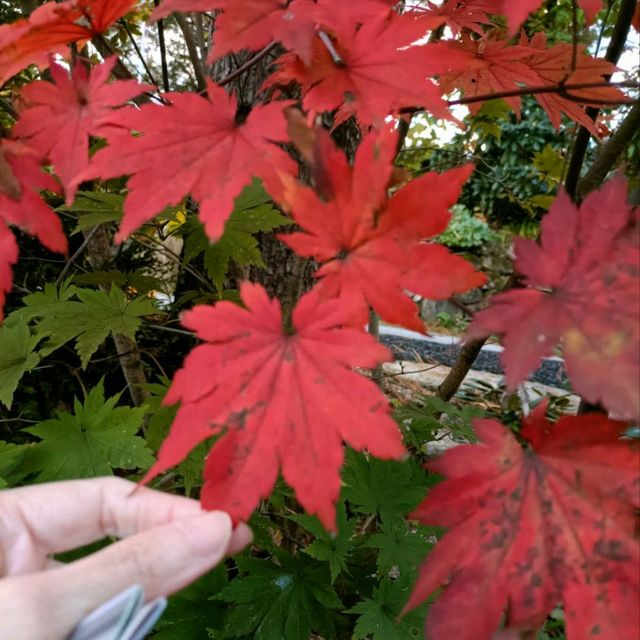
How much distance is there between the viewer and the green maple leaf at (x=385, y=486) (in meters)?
1.17

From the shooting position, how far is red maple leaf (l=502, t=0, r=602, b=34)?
55 cm

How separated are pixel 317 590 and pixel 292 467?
819 millimetres

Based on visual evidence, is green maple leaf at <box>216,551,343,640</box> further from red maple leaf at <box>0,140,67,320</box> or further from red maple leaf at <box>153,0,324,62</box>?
red maple leaf at <box>153,0,324,62</box>

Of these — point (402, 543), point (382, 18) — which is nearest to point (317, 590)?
point (402, 543)

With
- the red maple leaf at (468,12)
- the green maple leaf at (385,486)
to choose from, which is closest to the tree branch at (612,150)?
the red maple leaf at (468,12)

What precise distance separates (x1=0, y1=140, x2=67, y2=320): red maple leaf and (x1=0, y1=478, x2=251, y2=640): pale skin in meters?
0.30

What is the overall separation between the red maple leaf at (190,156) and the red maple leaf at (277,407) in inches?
4.9

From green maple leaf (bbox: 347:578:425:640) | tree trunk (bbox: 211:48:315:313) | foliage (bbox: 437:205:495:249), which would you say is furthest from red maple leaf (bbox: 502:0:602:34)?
foliage (bbox: 437:205:495:249)

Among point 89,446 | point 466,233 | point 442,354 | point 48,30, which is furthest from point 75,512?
point 466,233

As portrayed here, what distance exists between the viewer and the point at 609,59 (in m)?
0.95

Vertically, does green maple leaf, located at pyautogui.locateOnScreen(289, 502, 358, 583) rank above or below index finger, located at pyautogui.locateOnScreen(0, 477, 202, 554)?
below

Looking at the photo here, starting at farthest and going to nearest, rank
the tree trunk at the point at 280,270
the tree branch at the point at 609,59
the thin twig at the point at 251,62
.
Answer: the tree trunk at the point at 280,270 → the tree branch at the point at 609,59 → the thin twig at the point at 251,62

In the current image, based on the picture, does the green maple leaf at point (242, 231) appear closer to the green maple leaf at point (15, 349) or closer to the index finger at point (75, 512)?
the green maple leaf at point (15, 349)

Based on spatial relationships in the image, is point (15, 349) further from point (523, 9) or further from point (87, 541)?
point (523, 9)
